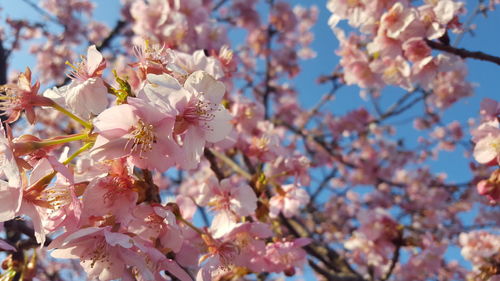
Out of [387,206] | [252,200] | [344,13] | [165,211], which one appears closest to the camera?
[165,211]

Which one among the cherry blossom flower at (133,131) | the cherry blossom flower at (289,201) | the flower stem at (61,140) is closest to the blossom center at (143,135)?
the cherry blossom flower at (133,131)

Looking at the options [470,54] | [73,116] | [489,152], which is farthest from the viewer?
[470,54]

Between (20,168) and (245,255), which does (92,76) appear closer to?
(20,168)

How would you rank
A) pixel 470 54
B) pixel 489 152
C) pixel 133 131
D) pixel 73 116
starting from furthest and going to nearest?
pixel 470 54
pixel 489 152
pixel 73 116
pixel 133 131

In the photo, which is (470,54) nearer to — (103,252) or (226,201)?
(226,201)

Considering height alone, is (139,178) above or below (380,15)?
below

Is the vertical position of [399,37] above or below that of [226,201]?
above

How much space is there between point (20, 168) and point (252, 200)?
0.98 meters

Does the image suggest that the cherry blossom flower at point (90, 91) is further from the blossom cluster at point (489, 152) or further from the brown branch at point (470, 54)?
the brown branch at point (470, 54)

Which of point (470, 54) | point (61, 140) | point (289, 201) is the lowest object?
point (61, 140)

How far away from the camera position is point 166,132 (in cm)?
105

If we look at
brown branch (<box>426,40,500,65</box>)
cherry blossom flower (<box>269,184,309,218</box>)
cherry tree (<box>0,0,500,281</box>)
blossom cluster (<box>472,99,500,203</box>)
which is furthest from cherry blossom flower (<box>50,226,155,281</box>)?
brown branch (<box>426,40,500,65</box>)

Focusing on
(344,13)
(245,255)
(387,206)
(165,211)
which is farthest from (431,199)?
(165,211)

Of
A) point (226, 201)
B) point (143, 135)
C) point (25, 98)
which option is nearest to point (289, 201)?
point (226, 201)
